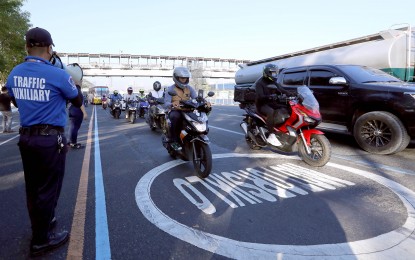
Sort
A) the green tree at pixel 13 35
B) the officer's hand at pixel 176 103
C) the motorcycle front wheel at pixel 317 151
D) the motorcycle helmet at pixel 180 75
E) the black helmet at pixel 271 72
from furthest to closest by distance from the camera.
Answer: the green tree at pixel 13 35, the black helmet at pixel 271 72, the motorcycle helmet at pixel 180 75, the officer's hand at pixel 176 103, the motorcycle front wheel at pixel 317 151

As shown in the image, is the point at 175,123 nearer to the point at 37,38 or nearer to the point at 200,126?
the point at 200,126

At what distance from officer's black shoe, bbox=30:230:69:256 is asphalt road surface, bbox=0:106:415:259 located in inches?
2.6

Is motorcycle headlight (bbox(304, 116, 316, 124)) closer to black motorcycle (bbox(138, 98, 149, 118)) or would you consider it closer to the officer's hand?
the officer's hand

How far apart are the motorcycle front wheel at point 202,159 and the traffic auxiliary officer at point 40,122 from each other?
226 centimetres

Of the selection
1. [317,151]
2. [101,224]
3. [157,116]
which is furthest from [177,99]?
[157,116]

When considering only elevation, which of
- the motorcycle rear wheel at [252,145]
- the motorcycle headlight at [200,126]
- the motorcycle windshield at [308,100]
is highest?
the motorcycle windshield at [308,100]

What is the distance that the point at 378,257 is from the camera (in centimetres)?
218

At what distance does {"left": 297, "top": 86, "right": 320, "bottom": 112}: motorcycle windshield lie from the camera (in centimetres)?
473

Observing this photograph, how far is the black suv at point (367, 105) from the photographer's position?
5203 mm

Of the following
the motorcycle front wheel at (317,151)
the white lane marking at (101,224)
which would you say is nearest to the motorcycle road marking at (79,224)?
the white lane marking at (101,224)

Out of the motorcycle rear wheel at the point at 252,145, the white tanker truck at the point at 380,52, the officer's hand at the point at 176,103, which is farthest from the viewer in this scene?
the white tanker truck at the point at 380,52

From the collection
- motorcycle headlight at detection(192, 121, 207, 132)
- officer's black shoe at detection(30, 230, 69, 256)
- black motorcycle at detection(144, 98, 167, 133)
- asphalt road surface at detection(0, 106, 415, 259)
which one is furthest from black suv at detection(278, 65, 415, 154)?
officer's black shoe at detection(30, 230, 69, 256)

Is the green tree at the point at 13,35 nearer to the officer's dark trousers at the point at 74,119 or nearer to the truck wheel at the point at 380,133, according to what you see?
the officer's dark trousers at the point at 74,119

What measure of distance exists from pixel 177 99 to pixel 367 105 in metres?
4.09
